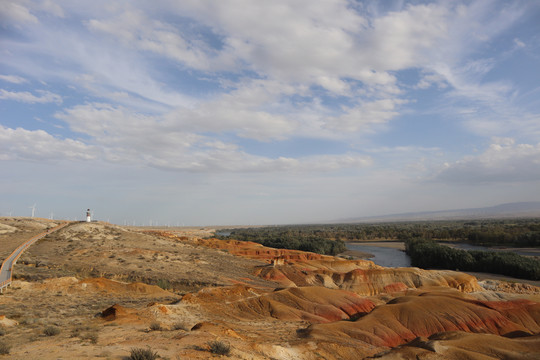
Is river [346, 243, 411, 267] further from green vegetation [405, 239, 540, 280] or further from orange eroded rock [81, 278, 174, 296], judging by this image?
orange eroded rock [81, 278, 174, 296]

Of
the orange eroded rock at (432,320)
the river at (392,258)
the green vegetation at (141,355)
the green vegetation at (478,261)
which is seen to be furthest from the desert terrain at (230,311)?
the river at (392,258)

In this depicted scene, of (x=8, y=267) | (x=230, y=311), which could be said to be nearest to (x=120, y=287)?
(x=8, y=267)

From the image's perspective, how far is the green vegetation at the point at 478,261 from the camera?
57.9 m

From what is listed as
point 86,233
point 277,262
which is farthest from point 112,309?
point 86,233

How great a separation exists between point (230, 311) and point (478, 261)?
207ft

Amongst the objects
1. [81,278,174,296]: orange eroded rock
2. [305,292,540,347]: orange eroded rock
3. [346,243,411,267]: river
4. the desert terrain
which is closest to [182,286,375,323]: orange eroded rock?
the desert terrain

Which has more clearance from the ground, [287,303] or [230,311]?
[230,311]

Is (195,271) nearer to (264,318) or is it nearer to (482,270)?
(264,318)

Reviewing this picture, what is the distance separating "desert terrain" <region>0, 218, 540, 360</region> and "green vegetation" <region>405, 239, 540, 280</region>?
14788 mm

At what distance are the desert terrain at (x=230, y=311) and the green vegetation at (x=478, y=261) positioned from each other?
14788 mm

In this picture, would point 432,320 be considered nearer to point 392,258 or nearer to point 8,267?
point 8,267

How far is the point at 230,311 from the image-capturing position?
24688mm

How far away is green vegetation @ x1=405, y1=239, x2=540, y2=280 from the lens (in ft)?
190

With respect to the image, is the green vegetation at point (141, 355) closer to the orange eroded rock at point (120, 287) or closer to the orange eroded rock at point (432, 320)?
the orange eroded rock at point (432, 320)
